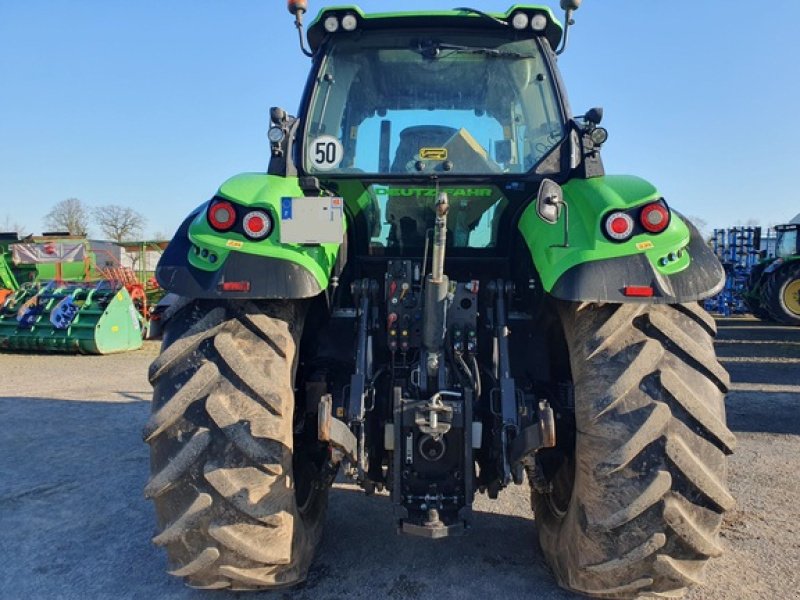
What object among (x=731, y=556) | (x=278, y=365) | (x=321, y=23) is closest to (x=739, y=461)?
(x=731, y=556)

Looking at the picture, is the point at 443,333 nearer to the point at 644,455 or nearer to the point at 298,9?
the point at 644,455

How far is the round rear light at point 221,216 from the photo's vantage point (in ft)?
8.20

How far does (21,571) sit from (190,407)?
157 centimetres

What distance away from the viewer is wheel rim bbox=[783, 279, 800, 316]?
550 inches

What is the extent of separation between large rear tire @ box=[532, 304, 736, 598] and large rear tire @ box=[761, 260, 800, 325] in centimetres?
1368

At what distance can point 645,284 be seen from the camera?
2.27m

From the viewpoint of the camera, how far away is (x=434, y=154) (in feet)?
9.87

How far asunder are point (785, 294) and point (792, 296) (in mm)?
180

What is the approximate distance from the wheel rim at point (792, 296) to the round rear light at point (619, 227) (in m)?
14.0

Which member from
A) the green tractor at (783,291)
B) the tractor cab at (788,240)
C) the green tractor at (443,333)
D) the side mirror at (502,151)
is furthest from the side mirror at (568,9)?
the tractor cab at (788,240)

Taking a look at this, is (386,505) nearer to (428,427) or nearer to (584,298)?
(428,427)

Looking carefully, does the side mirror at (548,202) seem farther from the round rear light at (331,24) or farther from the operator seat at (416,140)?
the round rear light at (331,24)

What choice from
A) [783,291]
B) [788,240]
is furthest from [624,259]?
[788,240]

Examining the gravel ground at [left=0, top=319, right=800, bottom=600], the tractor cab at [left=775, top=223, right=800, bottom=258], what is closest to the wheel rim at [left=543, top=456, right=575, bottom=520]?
the gravel ground at [left=0, top=319, right=800, bottom=600]
